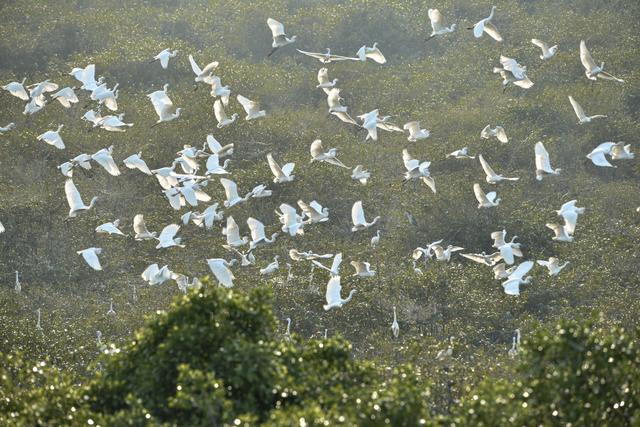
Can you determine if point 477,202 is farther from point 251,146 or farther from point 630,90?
point 630,90

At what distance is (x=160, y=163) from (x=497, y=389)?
15.9 meters

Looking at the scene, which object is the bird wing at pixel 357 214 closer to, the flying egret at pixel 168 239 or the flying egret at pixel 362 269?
the flying egret at pixel 362 269

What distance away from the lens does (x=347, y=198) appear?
24094mm

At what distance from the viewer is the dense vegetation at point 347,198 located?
474 inches

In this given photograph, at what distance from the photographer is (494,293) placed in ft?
66.4

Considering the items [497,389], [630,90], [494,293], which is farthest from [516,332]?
[630,90]

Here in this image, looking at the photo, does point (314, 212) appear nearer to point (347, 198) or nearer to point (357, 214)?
point (357, 214)

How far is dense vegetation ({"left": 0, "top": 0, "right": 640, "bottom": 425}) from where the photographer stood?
12039mm

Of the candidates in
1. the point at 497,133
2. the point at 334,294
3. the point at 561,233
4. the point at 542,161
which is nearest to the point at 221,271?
the point at 334,294

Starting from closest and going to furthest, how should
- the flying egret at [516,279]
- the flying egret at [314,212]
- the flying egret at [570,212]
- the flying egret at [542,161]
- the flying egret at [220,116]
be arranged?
the flying egret at [516,279] → the flying egret at [570,212] → the flying egret at [314,212] → the flying egret at [542,161] → the flying egret at [220,116]

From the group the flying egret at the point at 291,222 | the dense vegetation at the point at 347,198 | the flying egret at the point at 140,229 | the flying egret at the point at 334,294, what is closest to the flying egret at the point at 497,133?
the dense vegetation at the point at 347,198

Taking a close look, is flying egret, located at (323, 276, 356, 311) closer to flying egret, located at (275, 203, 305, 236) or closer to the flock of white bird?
the flock of white bird

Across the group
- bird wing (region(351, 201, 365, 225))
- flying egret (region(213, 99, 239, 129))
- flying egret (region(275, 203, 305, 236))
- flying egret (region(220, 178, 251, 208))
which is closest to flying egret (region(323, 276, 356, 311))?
flying egret (region(275, 203, 305, 236))

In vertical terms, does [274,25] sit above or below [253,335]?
below
